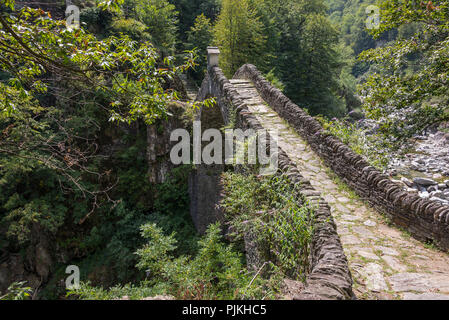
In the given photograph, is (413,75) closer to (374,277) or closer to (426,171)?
(374,277)

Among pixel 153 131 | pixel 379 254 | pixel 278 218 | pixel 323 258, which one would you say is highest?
pixel 153 131

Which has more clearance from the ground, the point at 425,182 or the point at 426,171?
the point at 426,171

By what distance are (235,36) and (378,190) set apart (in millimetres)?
12602

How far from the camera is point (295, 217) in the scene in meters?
2.83

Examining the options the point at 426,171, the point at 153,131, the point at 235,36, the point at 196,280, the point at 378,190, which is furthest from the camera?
the point at 235,36

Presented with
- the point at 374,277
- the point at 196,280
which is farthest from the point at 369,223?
the point at 196,280

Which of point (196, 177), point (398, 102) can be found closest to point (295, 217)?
point (398, 102)

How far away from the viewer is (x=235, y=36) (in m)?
14.3

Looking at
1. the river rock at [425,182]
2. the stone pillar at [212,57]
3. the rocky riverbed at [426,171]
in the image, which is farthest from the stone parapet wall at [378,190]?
the river rock at [425,182]

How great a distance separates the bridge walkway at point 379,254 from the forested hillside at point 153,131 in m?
0.91

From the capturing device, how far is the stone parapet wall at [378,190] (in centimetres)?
352

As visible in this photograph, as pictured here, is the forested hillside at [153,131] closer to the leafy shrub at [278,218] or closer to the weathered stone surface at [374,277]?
the leafy shrub at [278,218]

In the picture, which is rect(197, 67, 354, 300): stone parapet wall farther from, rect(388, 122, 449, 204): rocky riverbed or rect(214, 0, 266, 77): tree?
rect(214, 0, 266, 77): tree

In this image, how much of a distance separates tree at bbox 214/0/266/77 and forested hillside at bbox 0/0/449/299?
74 mm
